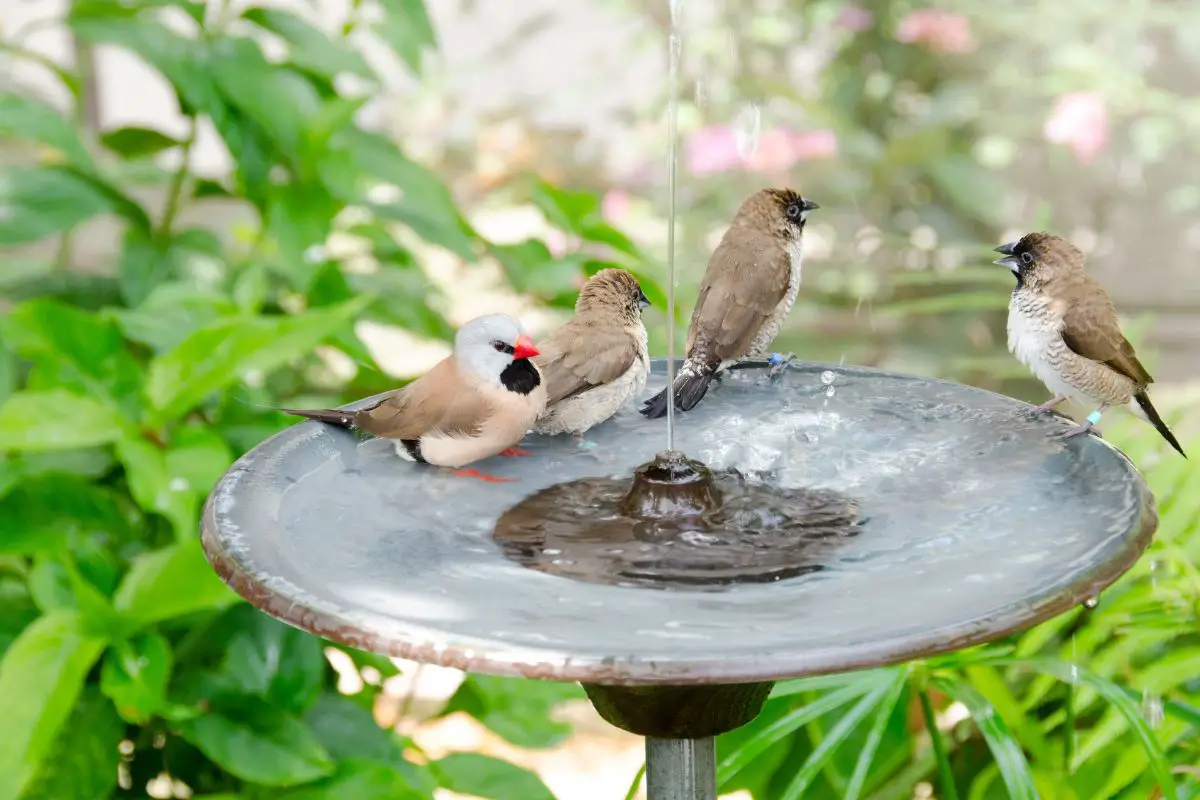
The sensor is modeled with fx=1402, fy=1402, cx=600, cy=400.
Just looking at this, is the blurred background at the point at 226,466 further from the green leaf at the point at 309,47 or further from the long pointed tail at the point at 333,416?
the long pointed tail at the point at 333,416

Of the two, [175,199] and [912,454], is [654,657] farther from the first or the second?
[175,199]

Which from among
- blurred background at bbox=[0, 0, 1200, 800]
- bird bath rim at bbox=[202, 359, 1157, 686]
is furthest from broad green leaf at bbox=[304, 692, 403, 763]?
bird bath rim at bbox=[202, 359, 1157, 686]

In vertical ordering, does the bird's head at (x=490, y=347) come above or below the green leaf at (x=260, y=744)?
above

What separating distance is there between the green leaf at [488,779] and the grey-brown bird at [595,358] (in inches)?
32.7

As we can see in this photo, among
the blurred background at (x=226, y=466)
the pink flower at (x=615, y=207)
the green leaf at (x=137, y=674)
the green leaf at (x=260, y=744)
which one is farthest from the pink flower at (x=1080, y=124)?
the green leaf at (x=137, y=674)

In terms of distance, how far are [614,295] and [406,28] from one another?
3.36 ft

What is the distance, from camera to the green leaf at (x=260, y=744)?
95.7 inches

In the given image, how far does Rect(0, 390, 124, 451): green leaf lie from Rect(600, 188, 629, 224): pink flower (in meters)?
3.38

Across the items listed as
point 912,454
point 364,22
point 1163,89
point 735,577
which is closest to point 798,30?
point 1163,89

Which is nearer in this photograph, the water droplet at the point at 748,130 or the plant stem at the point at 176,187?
the plant stem at the point at 176,187

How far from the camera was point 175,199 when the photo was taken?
3027mm

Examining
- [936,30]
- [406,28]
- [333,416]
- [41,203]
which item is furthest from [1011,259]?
[936,30]

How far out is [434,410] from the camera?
6.66 feet

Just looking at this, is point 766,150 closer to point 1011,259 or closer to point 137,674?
point 1011,259
